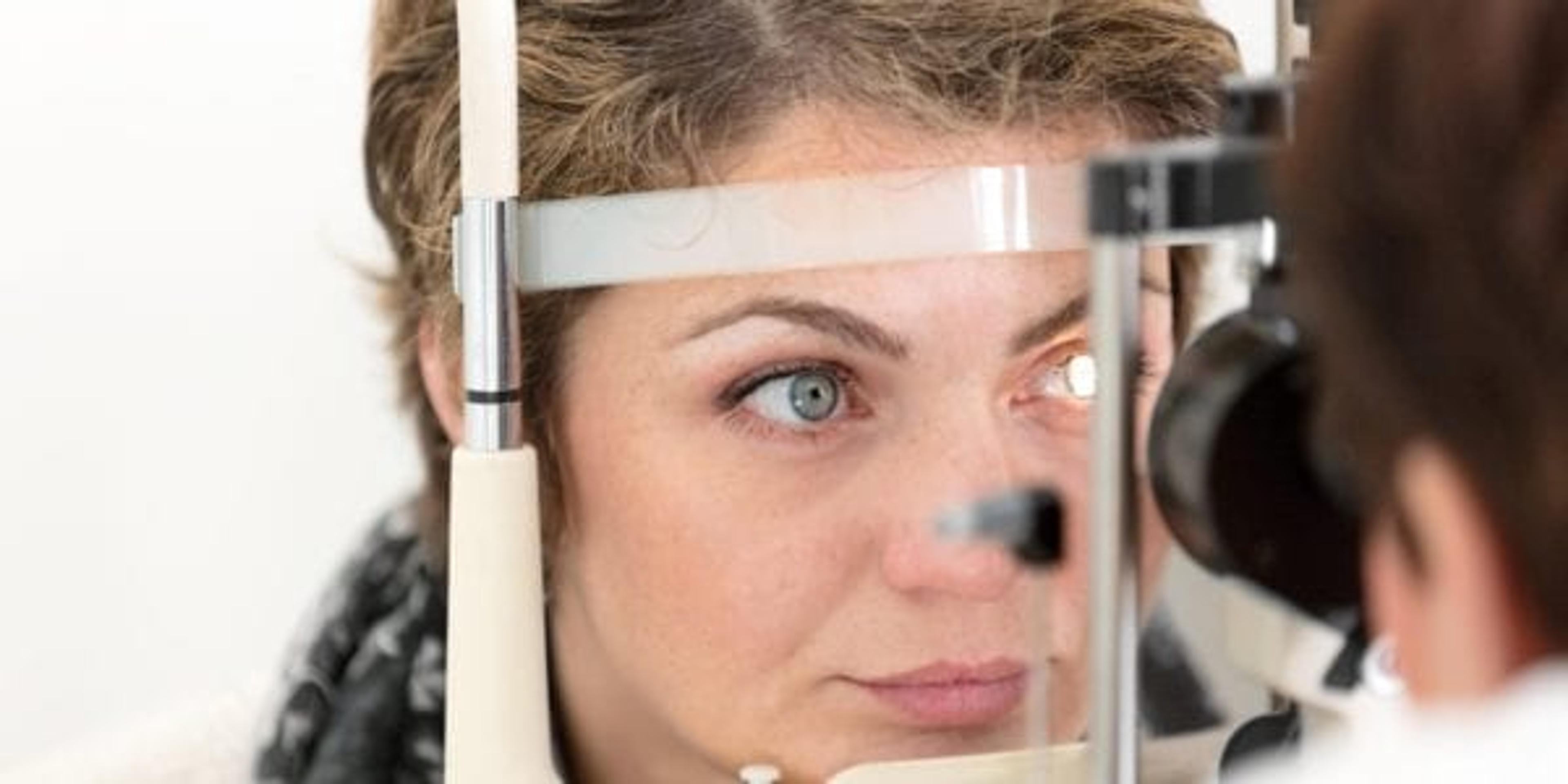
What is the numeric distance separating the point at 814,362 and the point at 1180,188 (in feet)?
1.39

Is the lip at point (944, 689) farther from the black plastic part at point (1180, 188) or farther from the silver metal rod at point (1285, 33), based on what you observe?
the black plastic part at point (1180, 188)

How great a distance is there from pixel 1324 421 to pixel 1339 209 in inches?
2.5

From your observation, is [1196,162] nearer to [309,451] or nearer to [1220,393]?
[1220,393]

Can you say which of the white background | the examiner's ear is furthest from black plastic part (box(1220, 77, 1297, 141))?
the white background

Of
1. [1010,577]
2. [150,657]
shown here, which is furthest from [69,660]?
[1010,577]

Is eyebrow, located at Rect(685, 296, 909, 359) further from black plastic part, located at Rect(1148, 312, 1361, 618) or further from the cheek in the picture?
black plastic part, located at Rect(1148, 312, 1361, 618)

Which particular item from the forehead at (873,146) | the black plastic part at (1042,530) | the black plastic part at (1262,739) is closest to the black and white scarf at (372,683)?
the forehead at (873,146)

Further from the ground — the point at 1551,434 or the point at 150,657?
the point at 1551,434

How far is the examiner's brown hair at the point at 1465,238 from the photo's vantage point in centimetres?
52

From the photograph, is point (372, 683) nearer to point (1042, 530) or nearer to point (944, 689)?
point (944, 689)

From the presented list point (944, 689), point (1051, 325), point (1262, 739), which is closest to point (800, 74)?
point (1051, 325)

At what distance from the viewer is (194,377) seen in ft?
5.61

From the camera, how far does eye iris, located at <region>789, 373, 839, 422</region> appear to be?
1.12 meters

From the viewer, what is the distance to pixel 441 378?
1.24 meters
